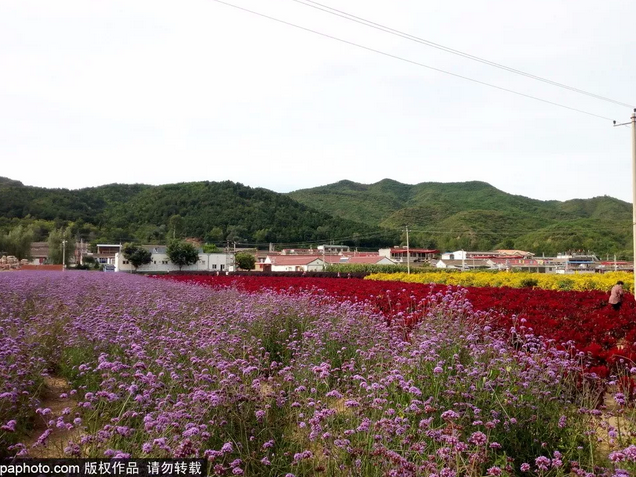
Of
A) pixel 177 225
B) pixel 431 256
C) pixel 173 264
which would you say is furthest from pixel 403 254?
pixel 173 264

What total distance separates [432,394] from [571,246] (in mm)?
84556

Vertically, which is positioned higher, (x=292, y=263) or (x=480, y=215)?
(x=480, y=215)

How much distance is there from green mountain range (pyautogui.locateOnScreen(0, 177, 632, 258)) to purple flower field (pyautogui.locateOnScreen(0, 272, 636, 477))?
7184cm

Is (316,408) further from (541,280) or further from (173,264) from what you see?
(173,264)

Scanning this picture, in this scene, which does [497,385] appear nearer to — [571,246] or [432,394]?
[432,394]

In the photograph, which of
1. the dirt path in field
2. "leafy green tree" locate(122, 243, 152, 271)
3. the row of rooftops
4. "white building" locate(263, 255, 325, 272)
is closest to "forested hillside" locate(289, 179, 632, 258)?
the row of rooftops

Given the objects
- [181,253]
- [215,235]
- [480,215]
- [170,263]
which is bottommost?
[170,263]

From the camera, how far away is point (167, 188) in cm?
9612

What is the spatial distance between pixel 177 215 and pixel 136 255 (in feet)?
67.6

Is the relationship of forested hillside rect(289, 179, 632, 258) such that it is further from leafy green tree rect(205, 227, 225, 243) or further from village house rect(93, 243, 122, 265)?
village house rect(93, 243, 122, 265)

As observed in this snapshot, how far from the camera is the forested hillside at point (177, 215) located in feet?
251

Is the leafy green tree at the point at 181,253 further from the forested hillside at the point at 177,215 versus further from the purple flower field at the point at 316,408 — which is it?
the purple flower field at the point at 316,408

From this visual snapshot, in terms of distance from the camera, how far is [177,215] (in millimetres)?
84750

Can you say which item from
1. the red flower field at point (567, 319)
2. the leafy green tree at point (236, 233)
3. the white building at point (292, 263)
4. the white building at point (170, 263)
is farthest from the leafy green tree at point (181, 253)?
the red flower field at point (567, 319)
